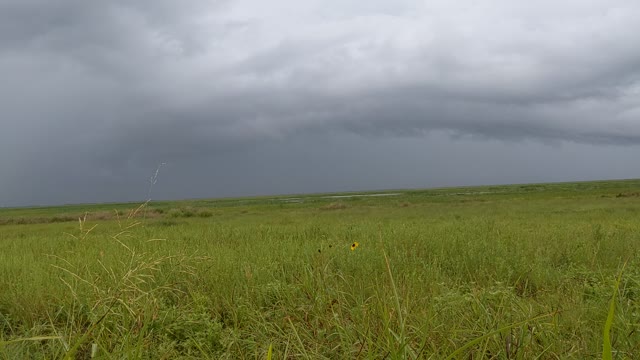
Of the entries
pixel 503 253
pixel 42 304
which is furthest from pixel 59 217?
pixel 503 253

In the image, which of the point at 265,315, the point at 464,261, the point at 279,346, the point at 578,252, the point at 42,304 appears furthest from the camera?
the point at 578,252

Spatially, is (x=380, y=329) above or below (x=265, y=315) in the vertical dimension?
above

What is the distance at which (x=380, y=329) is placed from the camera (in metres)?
2.34

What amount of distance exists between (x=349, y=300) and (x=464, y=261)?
2239 mm

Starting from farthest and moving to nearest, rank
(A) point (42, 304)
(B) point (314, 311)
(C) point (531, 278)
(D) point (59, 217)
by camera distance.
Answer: (D) point (59, 217), (C) point (531, 278), (A) point (42, 304), (B) point (314, 311)

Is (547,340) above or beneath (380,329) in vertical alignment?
beneath

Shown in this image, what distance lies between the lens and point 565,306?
10.4 feet

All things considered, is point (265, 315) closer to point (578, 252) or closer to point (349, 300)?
point (349, 300)

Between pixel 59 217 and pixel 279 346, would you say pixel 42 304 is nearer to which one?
pixel 279 346

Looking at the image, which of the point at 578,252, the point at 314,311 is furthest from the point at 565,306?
the point at 578,252

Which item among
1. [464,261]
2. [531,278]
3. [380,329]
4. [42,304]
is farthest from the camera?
[464,261]

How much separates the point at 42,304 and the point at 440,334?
3.73 meters

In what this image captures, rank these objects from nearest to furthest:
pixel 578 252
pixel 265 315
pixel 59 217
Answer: pixel 265 315 → pixel 578 252 → pixel 59 217

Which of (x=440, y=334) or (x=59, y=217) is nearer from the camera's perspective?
(x=440, y=334)
